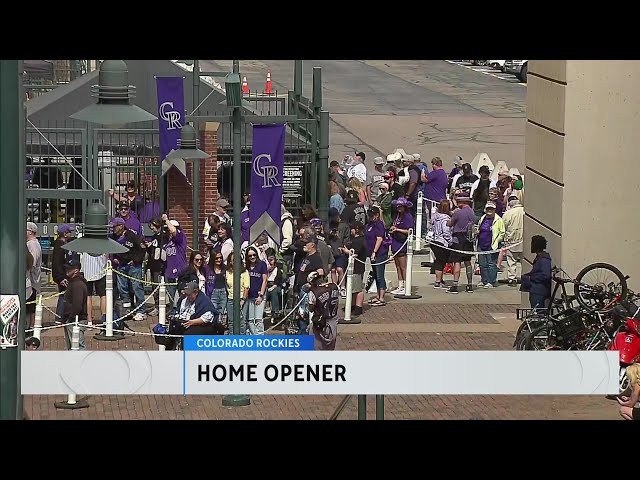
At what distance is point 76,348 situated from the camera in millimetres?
15508

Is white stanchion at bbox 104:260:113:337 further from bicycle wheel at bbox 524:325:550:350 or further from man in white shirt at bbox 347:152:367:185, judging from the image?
man in white shirt at bbox 347:152:367:185

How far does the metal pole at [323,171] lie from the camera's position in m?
22.7

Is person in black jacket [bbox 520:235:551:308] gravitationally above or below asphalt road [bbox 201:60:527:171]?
below

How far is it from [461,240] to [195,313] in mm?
6440

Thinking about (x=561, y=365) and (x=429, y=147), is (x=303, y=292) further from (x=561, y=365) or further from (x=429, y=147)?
(x=429, y=147)

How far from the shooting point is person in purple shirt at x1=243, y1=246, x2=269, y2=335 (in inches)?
706

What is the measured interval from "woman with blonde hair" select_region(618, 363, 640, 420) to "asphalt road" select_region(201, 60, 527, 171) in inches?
777

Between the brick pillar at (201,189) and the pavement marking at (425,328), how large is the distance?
422 centimetres

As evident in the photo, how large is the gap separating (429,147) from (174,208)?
14.8 meters

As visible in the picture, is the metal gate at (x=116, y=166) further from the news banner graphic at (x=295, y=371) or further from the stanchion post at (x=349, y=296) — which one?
the news banner graphic at (x=295, y=371)

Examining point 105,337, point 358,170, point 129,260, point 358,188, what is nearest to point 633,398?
point 105,337

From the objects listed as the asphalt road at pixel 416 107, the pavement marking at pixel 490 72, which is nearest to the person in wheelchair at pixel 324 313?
the asphalt road at pixel 416 107

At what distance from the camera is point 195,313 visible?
16.3m

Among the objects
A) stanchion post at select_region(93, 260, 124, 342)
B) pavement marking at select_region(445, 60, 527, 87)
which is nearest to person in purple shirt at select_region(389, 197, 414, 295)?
stanchion post at select_region(93, 260, 124, 342)
